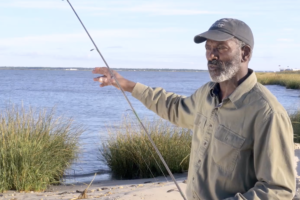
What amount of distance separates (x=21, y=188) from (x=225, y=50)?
5398 mm

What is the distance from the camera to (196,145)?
249 centimetres

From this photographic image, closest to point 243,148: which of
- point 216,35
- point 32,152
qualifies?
point 216,35

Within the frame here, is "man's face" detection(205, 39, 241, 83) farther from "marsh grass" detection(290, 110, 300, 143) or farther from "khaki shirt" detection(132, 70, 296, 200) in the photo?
"marsh grass" detection(290, 110, 300, 143)

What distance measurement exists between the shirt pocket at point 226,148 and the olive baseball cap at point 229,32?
0.43 m

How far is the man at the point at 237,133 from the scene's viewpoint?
2.02 m

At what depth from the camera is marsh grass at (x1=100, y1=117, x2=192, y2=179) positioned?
8258 millimetres

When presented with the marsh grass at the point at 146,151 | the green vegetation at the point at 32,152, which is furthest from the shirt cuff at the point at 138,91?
the marsh grass at the point at 146,151

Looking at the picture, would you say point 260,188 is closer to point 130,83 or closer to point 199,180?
point 199,180

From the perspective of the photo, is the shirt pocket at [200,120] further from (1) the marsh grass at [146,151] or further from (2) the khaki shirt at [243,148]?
(1) the marsh grass at [146,151]

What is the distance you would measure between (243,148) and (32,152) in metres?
5.63

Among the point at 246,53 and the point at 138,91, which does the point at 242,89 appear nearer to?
the point at 246,53

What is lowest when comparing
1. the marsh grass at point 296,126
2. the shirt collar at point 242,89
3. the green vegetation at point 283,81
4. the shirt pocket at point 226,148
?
the green vegetation at point 283,81

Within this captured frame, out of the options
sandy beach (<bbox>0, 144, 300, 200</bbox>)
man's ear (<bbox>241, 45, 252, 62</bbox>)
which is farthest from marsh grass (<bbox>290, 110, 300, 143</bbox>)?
man's ear (<bbox>241, 45, 252, 62</bbox>)

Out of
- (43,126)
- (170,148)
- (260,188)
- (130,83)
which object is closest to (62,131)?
(43,126)
